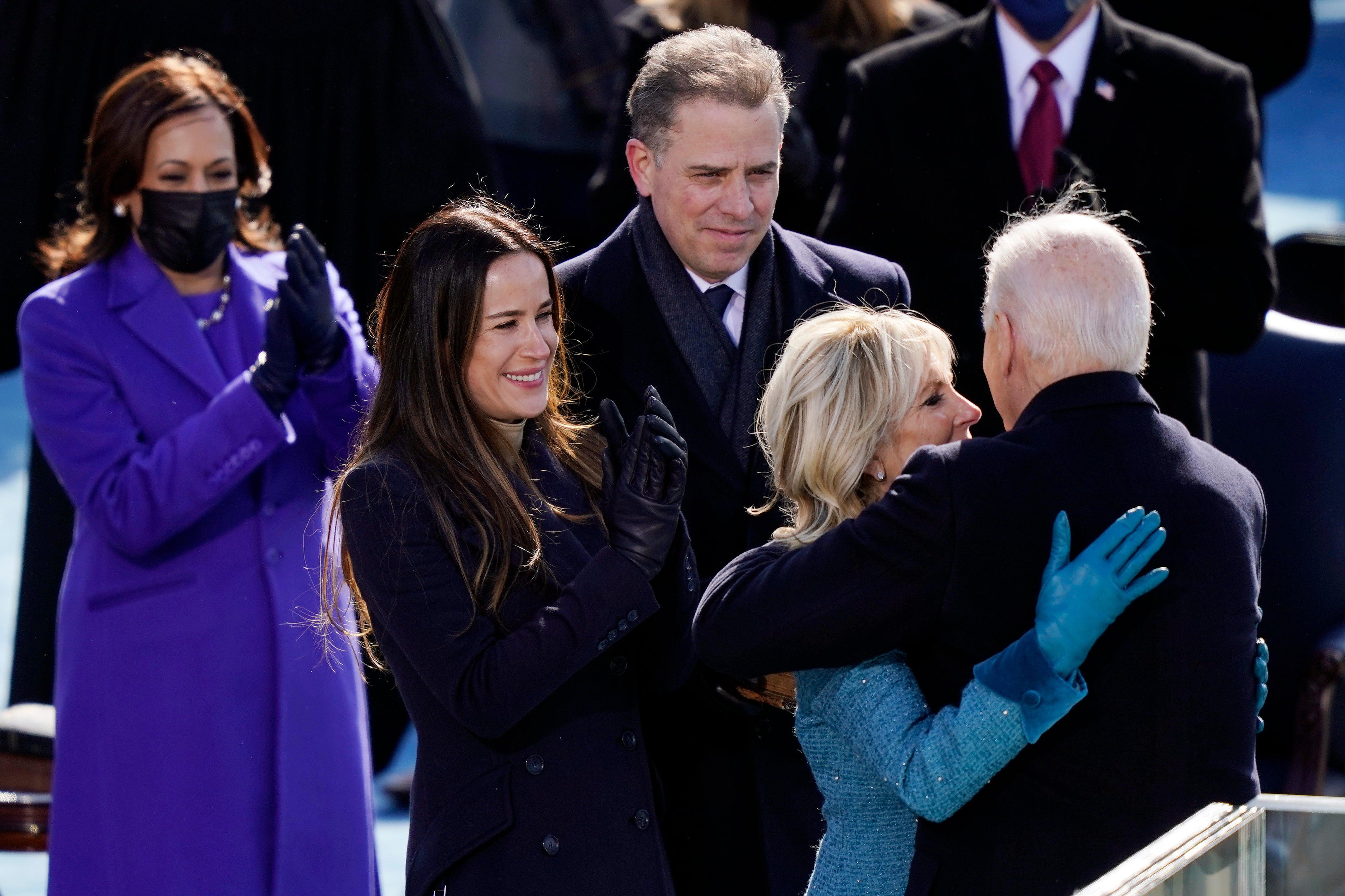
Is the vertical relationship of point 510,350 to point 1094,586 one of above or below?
above

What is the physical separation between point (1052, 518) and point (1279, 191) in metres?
5.46

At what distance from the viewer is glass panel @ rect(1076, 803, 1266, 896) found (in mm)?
1180

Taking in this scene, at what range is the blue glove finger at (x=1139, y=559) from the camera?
1415 millimetres

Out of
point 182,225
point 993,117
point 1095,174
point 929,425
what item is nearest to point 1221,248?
point 1095,174

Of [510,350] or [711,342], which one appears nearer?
[510,350]

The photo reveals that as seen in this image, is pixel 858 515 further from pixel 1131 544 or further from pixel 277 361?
pixel 277 361

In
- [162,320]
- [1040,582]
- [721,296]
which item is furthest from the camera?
[162,320]

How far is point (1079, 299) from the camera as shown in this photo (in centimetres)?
156

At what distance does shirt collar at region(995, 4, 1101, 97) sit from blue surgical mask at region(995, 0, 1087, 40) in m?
0.02

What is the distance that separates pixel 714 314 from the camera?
226cm

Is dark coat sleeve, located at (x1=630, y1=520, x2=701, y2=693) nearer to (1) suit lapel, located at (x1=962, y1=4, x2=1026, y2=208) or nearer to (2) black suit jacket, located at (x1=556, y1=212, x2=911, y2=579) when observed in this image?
(2) black suit jacket, located at (x1=556, y1=212, x2=911, y2=579)

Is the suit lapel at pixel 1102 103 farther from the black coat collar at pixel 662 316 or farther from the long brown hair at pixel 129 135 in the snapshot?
the long brown hair at pixel 129 135

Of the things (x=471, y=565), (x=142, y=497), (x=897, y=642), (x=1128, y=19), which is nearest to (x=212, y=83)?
(x=142, y=497)

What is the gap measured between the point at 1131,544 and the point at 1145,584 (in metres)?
0.04
